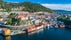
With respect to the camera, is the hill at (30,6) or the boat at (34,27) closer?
the boat at (34,27)

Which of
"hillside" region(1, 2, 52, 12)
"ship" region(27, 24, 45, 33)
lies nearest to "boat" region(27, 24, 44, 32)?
"ship" region(27, 24, 45, 33)

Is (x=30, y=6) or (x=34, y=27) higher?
(x=30, y=6)

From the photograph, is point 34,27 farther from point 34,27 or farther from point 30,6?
point 30,6

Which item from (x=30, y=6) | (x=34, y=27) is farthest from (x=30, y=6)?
(x=34, y=27)

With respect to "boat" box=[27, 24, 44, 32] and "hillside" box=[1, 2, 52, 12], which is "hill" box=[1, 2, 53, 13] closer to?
"hillside" box=[1, 2, 52, 12]

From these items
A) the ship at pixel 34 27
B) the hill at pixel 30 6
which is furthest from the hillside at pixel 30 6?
the ship at pixel 34 27

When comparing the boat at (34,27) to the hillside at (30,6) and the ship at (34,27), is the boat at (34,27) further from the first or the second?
the hillside at (30,6)

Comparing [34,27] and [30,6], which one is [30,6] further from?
[34,27]

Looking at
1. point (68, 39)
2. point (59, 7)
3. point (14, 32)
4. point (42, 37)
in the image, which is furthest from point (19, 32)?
point (59, 7)

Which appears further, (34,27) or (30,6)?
(30,6)

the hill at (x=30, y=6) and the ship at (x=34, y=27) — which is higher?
the hill at (x=30, y=6)

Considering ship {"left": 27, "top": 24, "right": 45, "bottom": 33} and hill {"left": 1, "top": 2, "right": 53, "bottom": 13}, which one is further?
hill {"left": 1, "top": 2, "right": 53, "bottom": 13}
